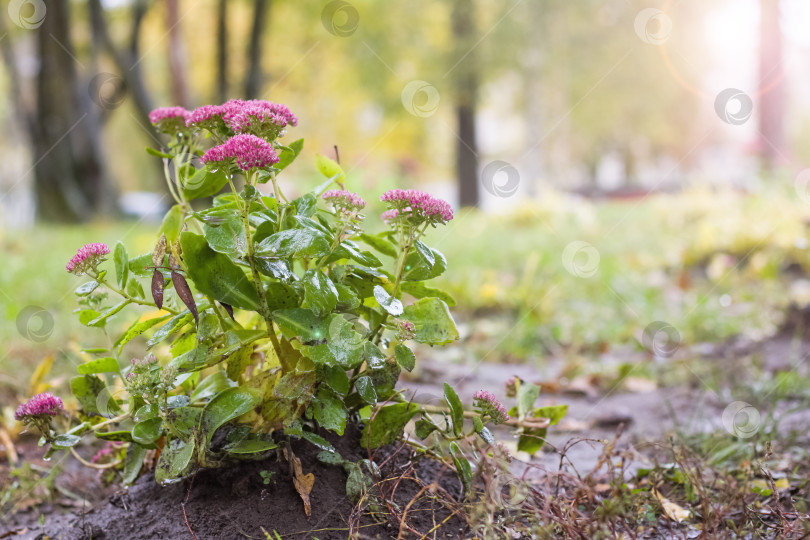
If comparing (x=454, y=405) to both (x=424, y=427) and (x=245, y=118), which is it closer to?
(x=424, y=427)

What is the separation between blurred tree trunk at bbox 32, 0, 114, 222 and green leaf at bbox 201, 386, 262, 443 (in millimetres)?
8986

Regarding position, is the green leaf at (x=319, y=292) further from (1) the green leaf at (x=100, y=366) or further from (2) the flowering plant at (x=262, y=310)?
(1) the green leaf at (x=100, y=366)

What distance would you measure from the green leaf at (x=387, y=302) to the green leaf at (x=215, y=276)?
0.25 m

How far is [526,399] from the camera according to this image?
1.69 m

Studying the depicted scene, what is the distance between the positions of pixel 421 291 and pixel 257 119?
53cm

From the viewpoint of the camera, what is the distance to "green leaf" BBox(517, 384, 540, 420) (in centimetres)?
169

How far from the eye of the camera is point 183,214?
1538 mm

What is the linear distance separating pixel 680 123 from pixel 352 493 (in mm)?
25412

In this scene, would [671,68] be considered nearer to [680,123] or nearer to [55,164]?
[680,123]

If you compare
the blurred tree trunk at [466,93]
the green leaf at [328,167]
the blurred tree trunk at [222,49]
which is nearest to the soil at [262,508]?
the green leaf at [328,167]

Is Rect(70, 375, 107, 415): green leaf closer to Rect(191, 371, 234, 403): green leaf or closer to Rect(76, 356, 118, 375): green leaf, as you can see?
Rect(76, 356, 118, 375): green leaf

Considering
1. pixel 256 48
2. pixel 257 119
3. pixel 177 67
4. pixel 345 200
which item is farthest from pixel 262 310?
pixel 256 48

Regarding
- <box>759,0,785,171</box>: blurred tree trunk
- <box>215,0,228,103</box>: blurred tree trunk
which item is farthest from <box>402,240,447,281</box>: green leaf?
<box>759,0,785,171</box>: blurred tree trunk

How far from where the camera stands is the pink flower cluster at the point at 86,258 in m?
1.34
